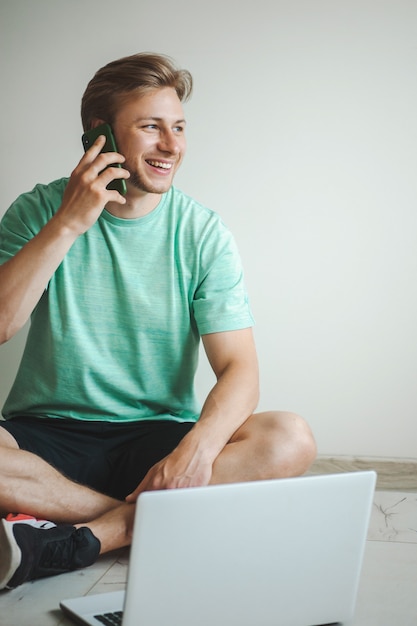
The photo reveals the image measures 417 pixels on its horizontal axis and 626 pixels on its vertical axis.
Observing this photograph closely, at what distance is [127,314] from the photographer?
195 centimetres

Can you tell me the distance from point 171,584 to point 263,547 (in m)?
0.14

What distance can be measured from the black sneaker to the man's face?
849 millimetres

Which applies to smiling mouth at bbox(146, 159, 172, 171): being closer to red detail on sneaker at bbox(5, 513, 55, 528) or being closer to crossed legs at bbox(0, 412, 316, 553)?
crossed legs at bbox(0, 412, 316, 553)

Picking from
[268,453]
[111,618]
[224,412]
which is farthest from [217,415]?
[111,618]

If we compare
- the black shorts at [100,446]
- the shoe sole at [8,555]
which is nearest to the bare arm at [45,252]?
the black shorts at [100,446]

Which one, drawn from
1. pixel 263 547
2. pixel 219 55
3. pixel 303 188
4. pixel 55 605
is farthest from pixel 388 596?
pixel 219 55

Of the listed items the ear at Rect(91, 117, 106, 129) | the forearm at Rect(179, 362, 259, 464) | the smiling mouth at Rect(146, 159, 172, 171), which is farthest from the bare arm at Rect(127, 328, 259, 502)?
the ear at Rect(91, 117, 106, 129)

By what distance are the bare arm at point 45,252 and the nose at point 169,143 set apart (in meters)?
0.20

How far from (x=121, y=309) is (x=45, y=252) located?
30 cm

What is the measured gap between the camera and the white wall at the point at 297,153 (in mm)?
2209

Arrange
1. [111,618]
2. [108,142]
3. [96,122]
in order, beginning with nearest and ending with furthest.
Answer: [111,618] < [108,142] < [96,122]

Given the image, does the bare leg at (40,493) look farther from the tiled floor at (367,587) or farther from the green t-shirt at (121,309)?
the green t-shirt at (121,309)

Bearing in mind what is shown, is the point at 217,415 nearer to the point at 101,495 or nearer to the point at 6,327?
the point at 101,495

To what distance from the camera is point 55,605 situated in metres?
1.43
